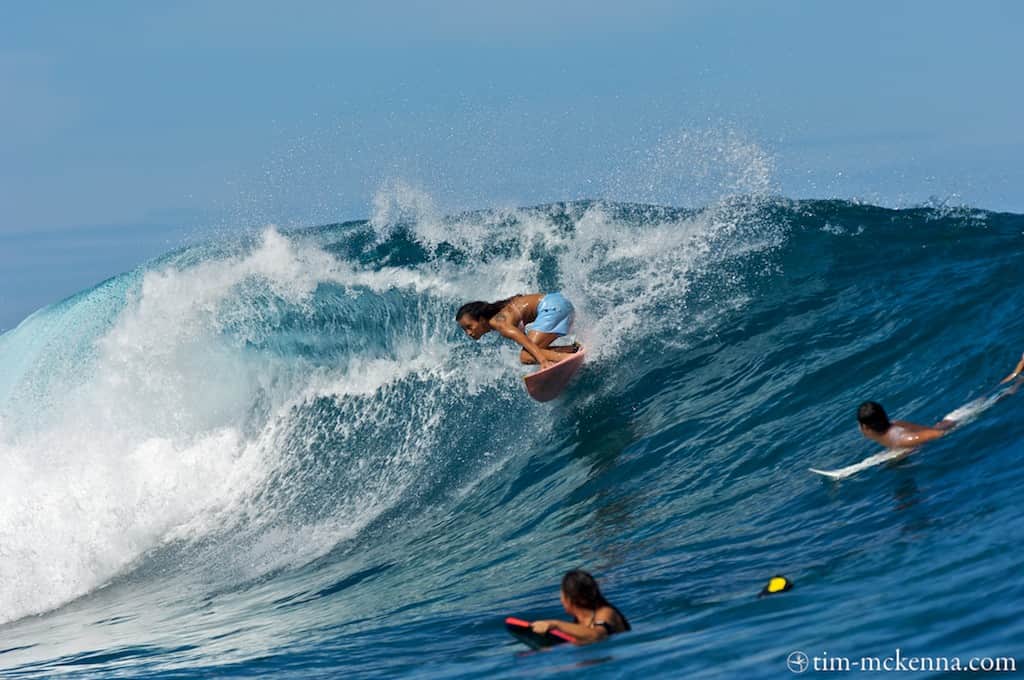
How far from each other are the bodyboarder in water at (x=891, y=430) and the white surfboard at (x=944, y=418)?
0.07 metres

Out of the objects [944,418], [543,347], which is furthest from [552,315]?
[944,418]

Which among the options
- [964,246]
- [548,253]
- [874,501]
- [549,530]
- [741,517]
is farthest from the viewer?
[548,253]

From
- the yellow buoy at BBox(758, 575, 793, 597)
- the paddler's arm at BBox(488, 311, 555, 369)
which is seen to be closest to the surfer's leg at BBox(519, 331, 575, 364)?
the paddler's arm at BBox(488, 311, 555, 369)

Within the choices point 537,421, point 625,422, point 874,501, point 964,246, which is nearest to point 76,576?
point 537,421

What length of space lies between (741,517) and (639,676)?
Result: 123 inches

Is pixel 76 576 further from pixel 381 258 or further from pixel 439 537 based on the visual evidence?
pixel 381 258

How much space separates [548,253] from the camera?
1470 cm

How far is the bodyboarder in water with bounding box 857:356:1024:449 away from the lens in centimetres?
796

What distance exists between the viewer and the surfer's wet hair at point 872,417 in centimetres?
795

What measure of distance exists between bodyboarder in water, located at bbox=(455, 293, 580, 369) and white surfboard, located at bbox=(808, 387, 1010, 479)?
3.56m

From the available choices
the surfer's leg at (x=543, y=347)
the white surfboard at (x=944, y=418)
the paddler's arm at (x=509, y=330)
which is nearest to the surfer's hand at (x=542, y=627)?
the white surfboard at (x=944, y=418)

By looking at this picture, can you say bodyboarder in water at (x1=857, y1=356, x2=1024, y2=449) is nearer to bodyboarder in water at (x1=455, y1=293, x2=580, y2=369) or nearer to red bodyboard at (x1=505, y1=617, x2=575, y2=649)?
red bodyboard at (x1=505, y1=617, x2=575, y2=649)

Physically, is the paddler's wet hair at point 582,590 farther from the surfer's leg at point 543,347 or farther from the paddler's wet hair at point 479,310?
the surfer's leg at point 543,347

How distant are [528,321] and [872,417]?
4.34 meters
